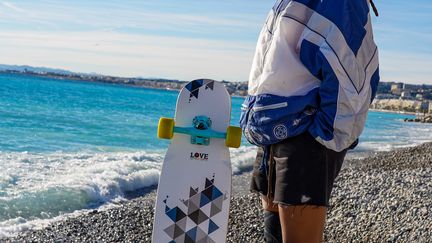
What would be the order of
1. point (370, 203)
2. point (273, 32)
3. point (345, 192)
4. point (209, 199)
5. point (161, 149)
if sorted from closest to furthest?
point (273, 32)
point (209, 199)
point (370, 203)
point (345, 192)
point (161, 149)

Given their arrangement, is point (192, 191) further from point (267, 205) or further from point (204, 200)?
point (267, 205)

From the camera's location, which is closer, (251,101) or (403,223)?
(251,101)

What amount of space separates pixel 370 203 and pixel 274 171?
17.0 feet

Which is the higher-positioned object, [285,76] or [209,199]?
[285,76]

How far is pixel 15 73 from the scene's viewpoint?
154 m

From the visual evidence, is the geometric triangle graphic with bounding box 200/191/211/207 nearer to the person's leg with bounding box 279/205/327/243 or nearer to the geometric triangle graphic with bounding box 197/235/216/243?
the geometric triangle graphic with bounding box 197/235/216/243

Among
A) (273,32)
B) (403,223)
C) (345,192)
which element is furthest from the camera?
(345,192)

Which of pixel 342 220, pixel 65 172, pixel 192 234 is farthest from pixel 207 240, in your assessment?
pixel 65 172

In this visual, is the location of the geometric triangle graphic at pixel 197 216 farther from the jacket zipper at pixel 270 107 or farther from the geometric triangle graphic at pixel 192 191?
the jacket zipper at pixel 270 107

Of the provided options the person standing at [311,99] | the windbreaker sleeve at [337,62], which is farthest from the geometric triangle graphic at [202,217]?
the windbreaker sleeve at [337,62]

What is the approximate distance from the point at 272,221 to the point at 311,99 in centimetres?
75

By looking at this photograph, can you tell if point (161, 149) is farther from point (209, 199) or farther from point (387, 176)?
point (209, 199)

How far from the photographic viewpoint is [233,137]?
3.33 metres

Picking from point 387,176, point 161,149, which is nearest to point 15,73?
point 161,149
